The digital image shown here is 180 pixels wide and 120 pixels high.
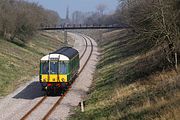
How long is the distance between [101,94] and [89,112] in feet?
19.5

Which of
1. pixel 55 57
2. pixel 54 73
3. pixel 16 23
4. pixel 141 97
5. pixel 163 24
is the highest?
pixel 16 23

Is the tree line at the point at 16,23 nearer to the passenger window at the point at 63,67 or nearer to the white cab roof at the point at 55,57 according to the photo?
the white cab roof at the point at 55,57

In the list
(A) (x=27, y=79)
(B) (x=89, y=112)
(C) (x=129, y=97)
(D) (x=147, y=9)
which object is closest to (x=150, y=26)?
(D) (x=147, y=9)

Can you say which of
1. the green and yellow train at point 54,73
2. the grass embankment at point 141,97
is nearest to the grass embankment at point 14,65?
the green and yellow train at point 54,73

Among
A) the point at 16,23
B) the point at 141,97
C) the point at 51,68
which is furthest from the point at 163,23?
the point at 16,23

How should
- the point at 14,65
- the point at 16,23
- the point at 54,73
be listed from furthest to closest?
1. the point at 16,23
2. the point at 14,65
3. the point at 54,73

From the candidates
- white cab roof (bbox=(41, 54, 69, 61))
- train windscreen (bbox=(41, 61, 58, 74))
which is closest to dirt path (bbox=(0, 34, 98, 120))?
train windscreen (bbox=(41, 61, 58, 74))

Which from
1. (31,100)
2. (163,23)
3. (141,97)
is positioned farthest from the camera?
(31,100)

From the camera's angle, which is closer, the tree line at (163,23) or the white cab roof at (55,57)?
the tree line at (163,23)

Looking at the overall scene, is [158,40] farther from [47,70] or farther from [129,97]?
[47,70]

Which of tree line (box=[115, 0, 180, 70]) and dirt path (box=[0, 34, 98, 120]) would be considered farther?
tree line (box=[115, 0, 180, 70])

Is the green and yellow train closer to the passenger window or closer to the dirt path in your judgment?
the passenger window

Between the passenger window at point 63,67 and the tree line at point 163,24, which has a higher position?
the tree line at point 163,24

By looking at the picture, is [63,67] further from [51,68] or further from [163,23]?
[163,23]
